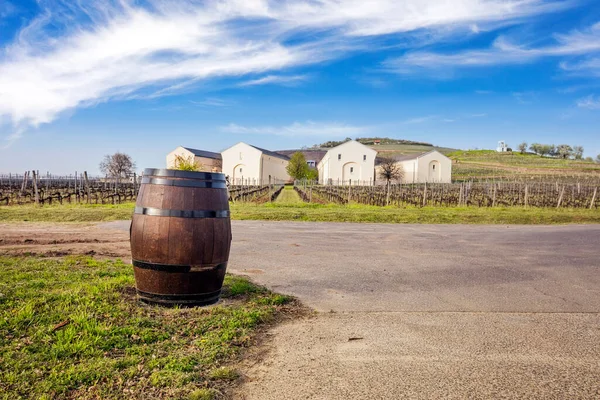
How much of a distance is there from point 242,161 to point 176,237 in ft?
224

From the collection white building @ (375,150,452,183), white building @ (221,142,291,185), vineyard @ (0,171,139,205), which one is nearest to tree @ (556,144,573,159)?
white building @ (375,150,452,183)

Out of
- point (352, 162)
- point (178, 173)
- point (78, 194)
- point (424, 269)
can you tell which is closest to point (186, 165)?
point (178, 173)

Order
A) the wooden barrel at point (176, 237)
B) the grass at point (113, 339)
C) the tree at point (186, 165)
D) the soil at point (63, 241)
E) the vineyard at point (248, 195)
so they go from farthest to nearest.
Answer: the vineyard at point (248, 195) → the soil at point (63, 241) → the tree at point (186, 165) → the wooden barrel at point (176, 237) → the grass at point (113, 339)

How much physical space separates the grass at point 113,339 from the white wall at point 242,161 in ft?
218

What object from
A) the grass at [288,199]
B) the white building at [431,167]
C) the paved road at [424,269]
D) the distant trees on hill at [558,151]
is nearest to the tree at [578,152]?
the distant trees on hill at [558,151]

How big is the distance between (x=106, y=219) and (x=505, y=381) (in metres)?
14.0

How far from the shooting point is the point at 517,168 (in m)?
85.6

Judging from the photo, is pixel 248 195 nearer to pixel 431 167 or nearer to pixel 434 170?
pixel 431 167

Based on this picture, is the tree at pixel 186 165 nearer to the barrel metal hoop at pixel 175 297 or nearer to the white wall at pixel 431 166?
the barrel metal hoop at pixel 175 297

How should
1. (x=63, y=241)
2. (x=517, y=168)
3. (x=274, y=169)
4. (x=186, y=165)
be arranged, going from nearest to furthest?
(x=186, y=165)
(x=63, y=241)
(x=274, y=169)
(x=517, y=168)

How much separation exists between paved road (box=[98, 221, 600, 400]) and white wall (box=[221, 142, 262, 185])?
62709mm

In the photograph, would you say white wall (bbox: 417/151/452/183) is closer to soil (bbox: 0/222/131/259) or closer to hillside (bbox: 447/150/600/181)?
hillside (bbox: 447/150/600/181)

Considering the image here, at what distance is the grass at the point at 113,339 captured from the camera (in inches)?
115

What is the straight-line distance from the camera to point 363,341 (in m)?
3.88
